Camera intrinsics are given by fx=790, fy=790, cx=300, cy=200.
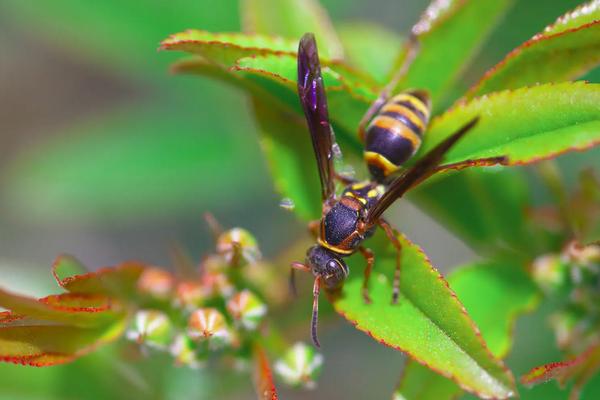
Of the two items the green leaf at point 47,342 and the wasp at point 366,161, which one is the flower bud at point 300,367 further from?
the green leaf at point 47,342

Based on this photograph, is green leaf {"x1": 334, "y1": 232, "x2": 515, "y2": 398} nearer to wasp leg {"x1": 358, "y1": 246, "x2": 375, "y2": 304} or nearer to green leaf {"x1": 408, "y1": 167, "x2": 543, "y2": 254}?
wasp leg {"x1": 358, "y1": 246, "x2": 375, "y2": 304}

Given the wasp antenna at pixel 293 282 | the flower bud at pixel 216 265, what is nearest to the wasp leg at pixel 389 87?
the wasp antenna at pixel 293 282

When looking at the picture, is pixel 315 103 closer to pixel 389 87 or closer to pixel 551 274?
pixel 389 87

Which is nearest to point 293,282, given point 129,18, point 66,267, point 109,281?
point 109,281

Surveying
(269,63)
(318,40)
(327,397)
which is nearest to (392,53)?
(318,40)

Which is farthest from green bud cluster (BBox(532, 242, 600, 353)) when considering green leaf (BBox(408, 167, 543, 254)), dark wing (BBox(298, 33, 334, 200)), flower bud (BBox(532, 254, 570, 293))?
dark wing (BBox(298, 33, 334, 200))
